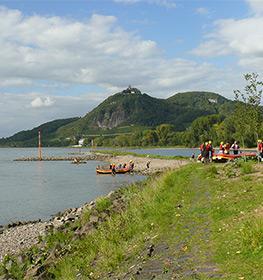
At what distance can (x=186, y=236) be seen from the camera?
8695mm

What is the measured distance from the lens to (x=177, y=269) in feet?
21.9

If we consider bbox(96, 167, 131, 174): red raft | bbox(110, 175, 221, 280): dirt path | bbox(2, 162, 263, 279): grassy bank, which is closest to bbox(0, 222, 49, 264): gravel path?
bbox(2, 162, 263, 279): grassy bank

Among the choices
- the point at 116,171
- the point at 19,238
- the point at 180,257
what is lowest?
the point at 116,171

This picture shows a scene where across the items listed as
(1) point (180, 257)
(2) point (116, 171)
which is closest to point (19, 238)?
(1) point (180, 257)

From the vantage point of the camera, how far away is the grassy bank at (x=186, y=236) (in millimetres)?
6844

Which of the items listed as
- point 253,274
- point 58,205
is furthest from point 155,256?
point 58,205

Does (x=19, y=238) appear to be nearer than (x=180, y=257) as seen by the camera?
No

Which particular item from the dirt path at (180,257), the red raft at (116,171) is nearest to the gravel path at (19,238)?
the dirt path at (180,257)

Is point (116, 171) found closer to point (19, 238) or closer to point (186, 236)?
point (19, 238)

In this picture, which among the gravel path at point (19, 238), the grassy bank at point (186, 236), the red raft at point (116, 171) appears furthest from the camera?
the red raft at point (116, 171)

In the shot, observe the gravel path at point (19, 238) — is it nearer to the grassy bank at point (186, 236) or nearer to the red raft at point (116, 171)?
the grassy bank at point (186, 236)

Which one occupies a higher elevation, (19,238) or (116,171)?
(19,238)

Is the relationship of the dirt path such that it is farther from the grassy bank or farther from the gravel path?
the gravel path

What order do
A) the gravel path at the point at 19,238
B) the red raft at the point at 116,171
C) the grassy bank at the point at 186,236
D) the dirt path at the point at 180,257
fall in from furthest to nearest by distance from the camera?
the red raft at the point at 116,171 < the gravel path at the point at 19,238 < the grassy bank at the point at 186,236 < the dirt path at the point at 180,257
